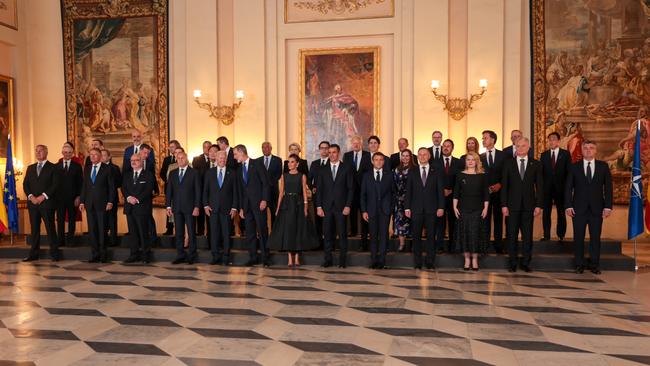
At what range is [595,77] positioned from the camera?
38.1 feet

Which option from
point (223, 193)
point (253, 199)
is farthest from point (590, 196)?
point (223, 193)

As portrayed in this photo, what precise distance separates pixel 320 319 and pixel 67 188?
6.20 m

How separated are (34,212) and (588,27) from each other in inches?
406

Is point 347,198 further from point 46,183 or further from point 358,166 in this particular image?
point 46,183

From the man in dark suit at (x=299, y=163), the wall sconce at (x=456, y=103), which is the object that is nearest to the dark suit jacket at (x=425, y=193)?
the man in dark suit at (x=299, y=163)

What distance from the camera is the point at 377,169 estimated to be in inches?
340

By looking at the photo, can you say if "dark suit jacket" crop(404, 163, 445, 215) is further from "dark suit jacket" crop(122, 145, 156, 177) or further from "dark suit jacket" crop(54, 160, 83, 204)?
"dark suit jacket" crop(54, 160, 83, 204)

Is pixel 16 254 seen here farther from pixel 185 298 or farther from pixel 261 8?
pixel 261 8

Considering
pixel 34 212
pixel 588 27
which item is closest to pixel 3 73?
pixel 34 212

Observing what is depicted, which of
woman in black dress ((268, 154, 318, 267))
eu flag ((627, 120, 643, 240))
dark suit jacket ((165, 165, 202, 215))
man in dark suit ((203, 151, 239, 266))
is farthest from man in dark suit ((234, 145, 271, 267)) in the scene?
eu flag ((627, 120, 643, 240))

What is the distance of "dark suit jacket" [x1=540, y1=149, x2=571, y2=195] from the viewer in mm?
9086

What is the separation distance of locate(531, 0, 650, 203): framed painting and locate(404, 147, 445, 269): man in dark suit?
4.11 metres

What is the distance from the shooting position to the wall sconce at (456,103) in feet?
38.2

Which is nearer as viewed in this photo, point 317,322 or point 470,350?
point 470,350
